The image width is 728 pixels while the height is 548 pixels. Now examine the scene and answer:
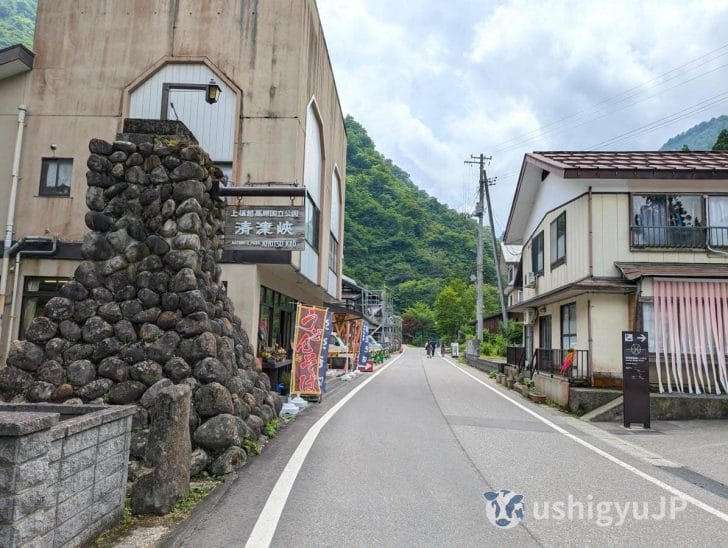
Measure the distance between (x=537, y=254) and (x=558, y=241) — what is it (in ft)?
10.2

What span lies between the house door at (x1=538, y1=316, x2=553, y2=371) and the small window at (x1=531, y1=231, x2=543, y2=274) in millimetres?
1900

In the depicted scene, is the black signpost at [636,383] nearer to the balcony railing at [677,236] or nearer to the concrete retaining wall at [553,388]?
the concrete retaining wall at [553,388]

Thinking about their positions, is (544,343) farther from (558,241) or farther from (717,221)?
(717,221)

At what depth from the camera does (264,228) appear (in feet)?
34.3

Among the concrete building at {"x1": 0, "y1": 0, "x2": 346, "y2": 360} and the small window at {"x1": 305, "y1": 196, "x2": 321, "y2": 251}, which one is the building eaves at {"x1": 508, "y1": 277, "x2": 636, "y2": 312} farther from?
the small window at {"x1": 305, "y1": 196, "x2": 321, "y2": 251}

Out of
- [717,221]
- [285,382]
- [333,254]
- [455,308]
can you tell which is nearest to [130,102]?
[285,382]

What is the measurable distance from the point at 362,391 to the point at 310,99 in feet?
31.0

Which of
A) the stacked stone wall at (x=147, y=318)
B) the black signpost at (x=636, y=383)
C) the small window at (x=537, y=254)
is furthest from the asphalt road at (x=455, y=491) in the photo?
the small window at (x=537, y=254)

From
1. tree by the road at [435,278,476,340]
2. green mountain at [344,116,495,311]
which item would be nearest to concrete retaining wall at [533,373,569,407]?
tree by the road at [435,278,476,340]

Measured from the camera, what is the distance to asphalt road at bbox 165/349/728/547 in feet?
15.1

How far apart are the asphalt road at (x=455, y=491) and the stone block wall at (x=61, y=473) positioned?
768 millimetres

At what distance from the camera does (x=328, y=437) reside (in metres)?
8.73

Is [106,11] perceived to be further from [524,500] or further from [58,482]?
[524,500]

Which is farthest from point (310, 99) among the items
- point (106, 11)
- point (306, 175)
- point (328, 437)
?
point (328, 437)
